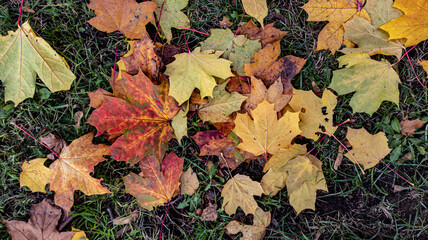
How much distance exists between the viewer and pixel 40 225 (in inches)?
80.5

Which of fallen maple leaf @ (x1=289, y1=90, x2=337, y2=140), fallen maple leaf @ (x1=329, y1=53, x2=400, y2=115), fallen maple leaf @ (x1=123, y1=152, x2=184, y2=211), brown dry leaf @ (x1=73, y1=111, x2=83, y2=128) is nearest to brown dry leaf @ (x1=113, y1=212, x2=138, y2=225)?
fallen maple leaf @ (x1=123, y1=152, x2=184, y2=211)

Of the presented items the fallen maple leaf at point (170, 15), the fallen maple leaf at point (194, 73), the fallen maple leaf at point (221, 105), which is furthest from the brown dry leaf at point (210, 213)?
the fallen maple leaf at point (170, 15)

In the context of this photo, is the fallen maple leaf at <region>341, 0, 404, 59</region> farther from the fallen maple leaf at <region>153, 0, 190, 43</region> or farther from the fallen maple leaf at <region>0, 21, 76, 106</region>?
the fallen maple leaf at <region>0, 21, 76, 106</region>

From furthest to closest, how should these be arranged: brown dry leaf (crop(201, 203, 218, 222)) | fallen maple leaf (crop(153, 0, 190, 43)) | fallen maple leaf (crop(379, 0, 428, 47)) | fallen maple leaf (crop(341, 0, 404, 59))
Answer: brown dry leaf (crop(201, 203, 218, 222))
fallen maple leaf (crop(153, 0, 190, 43))
fallen maple leaf (crop(341, 0, 404, 59))
fallen maple leaf (crop(379, 0, 428, 47))

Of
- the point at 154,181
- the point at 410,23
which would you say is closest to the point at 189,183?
the point at 154,181

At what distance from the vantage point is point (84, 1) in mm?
2119

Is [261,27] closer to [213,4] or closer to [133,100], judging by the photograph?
[213,4]

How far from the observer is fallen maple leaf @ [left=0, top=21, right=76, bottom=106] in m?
1.89

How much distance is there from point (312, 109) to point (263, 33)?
Result: 26.2 inches

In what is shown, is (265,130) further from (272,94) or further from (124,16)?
(124,16)

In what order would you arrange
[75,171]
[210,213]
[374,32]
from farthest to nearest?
[210,213], [75,171], [374,32]

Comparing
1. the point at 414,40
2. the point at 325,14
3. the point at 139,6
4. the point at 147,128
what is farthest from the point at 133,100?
the point at 414,40

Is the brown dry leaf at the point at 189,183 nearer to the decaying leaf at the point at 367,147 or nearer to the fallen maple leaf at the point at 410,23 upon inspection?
the decaying leaf at the point at 367,147

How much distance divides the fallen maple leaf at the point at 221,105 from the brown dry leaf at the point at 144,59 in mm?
423
